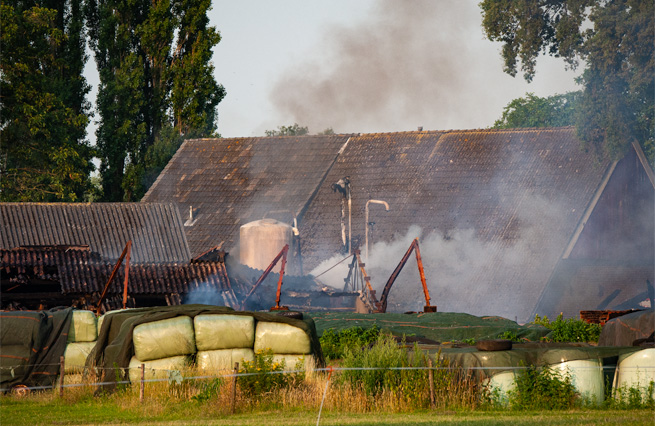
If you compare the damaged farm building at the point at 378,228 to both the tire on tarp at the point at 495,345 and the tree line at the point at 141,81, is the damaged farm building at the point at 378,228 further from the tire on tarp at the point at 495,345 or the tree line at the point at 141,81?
the tire on tarp at the point at 495,345

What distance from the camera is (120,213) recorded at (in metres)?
35.2

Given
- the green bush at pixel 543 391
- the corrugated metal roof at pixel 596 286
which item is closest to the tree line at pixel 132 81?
the corrugated metal roof at pixel 596 286

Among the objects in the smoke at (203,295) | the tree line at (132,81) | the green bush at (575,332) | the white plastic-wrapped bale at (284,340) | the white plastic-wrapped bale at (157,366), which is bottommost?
the white plastic-wrapped bale at (157,366)

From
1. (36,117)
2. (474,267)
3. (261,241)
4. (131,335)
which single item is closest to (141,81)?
(36,117)

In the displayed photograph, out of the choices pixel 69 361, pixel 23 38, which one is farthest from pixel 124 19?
pixel 69 361

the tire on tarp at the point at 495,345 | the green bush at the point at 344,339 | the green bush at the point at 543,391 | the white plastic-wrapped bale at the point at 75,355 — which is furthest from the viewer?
the green bush at the point at 344,339

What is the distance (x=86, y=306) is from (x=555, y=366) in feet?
56.9

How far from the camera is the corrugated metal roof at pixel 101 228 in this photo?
33.4 meters

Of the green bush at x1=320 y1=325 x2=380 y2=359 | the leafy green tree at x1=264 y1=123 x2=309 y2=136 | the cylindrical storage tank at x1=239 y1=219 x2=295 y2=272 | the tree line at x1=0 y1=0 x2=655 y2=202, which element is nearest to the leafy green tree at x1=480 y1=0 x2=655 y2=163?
the tree line at x1=0 y1=0 x2=655 y2=202

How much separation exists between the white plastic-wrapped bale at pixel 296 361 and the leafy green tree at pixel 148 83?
35304mm

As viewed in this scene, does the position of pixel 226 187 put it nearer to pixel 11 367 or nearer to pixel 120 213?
pixel 120 213

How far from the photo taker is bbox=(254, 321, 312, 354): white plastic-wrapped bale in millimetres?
17125

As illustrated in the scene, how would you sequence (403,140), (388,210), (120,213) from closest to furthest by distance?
1. (120,213)
2. (388,210)
3. (403,140)

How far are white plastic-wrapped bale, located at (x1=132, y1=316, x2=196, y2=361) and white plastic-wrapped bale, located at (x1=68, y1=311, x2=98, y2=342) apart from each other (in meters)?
2.62
